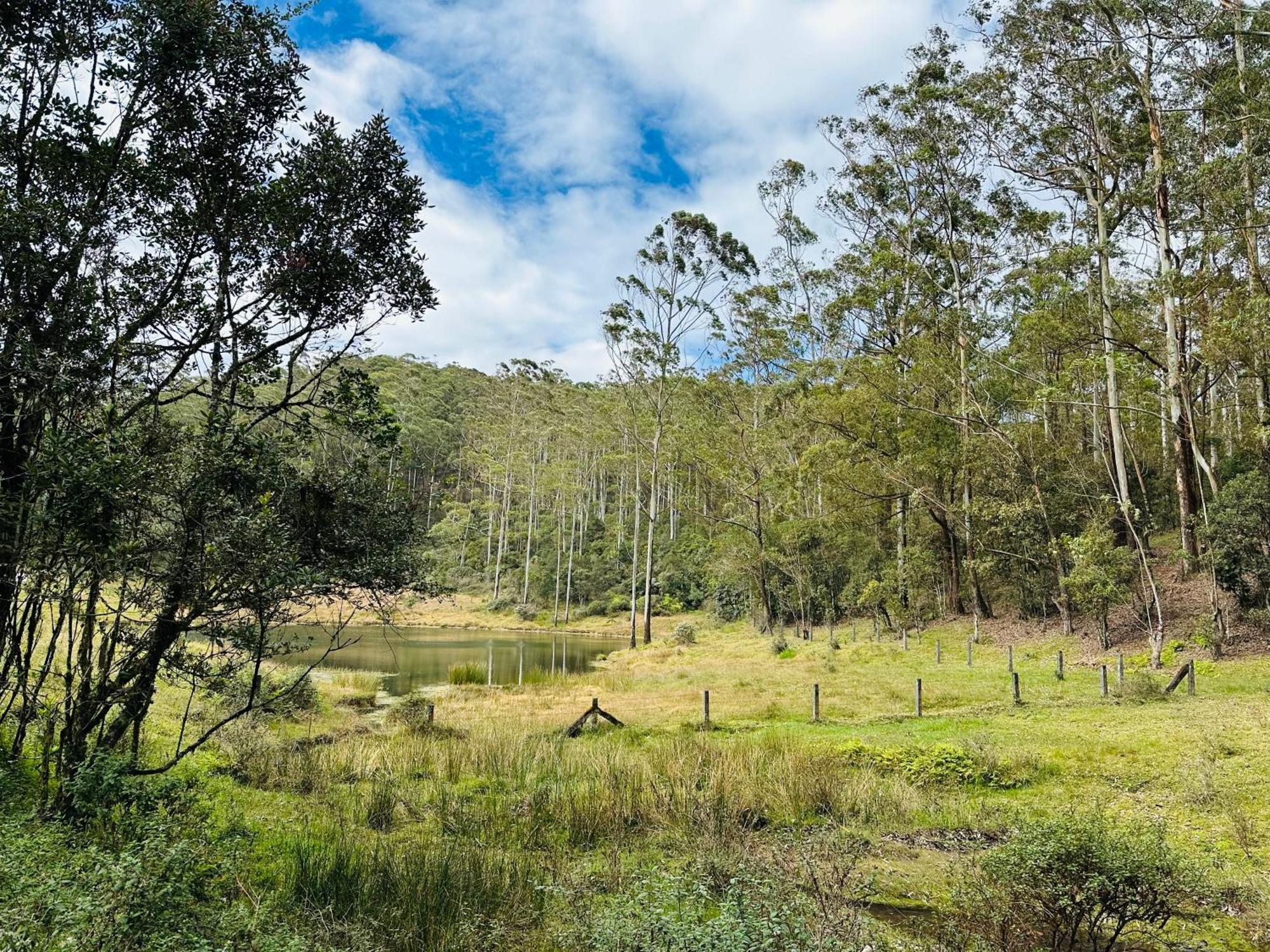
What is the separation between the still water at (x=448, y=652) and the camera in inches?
883

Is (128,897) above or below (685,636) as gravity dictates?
above

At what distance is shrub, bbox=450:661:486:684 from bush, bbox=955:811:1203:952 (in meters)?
16.4

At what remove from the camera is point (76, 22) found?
20.7ft

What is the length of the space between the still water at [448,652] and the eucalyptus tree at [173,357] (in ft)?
35.9

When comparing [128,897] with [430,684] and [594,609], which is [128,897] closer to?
[430,684]

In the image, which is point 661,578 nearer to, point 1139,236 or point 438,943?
point 1139,236

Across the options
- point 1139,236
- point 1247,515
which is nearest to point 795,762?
point 1247,515

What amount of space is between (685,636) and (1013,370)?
1822 cm

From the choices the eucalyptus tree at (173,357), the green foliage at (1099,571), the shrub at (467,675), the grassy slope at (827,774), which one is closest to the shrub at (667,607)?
the shrub at (467,675)

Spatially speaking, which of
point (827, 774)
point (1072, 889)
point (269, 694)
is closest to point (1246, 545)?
point (827, 774)

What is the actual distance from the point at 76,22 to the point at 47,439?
3955 millimetres

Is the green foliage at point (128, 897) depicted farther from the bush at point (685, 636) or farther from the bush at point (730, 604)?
the bush at point (730, 604)

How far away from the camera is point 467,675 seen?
2027cm

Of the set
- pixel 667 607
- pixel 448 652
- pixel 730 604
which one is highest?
pixel 730 604
